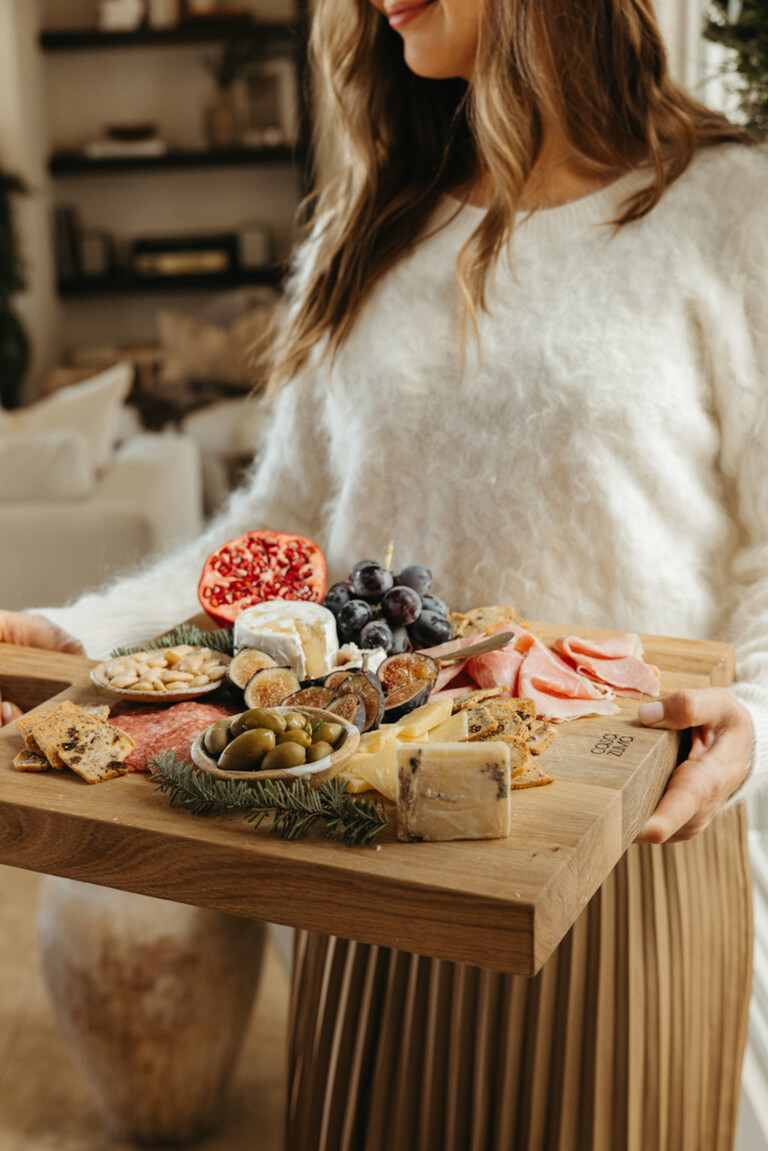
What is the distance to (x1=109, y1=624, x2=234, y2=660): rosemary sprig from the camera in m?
0.98

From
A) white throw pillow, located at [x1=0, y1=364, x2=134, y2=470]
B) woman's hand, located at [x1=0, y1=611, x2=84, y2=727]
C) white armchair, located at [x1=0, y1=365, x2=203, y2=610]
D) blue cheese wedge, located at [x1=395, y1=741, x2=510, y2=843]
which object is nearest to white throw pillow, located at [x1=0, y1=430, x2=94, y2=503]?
white armchair, located at [x1=0, y1=365, x2=203, y2=610]

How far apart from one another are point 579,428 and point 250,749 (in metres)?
0.55

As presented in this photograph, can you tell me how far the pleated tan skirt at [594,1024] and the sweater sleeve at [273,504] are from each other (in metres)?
0.46

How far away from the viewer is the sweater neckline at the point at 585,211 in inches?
44.9

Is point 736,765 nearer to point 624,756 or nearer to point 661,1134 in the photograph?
point 624,756

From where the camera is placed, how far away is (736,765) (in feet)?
2.86

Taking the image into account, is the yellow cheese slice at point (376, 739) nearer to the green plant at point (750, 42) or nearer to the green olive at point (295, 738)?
the green olive at point (295, 738)

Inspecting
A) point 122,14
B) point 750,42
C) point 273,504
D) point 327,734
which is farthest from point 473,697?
point 122,14

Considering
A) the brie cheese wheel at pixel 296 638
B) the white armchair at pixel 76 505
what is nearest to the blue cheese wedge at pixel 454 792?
the brie cheese wheel at pixel 296 638

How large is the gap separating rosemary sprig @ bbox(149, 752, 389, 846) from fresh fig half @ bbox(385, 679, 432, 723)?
11 centimetres

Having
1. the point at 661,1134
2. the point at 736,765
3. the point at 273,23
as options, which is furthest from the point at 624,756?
the point at 273,23

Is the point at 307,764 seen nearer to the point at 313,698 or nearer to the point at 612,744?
the point at 313,698

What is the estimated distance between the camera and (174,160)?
630cm

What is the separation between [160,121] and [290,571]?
618 cm
